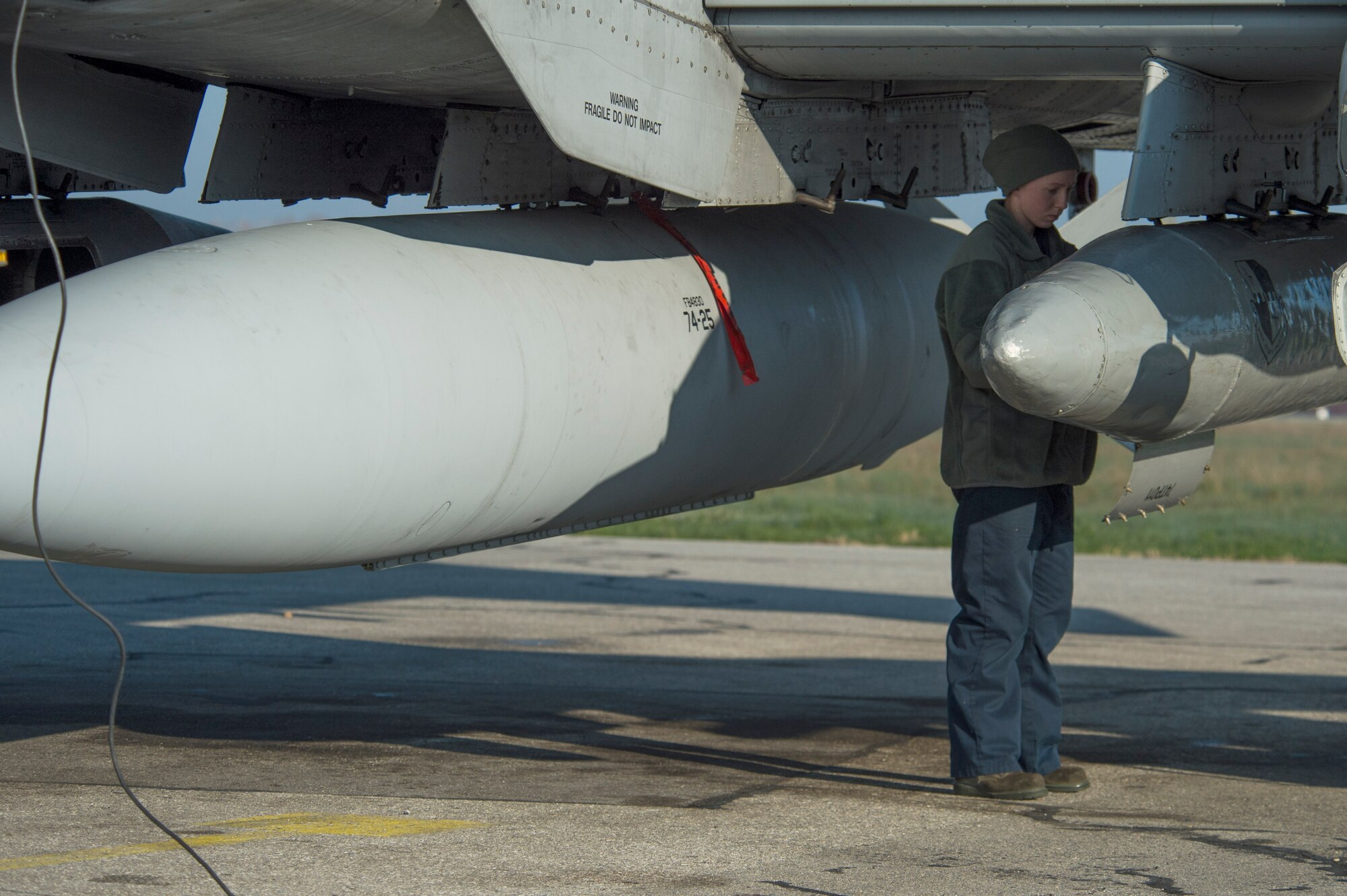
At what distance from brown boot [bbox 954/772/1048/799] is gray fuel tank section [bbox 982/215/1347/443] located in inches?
47.5

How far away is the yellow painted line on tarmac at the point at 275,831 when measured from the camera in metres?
4.27

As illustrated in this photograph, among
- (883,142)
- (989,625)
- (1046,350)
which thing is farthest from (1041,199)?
(989,625)

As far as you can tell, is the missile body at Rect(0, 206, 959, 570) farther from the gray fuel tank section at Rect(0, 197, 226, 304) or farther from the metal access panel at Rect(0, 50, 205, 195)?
the gray fuel tank section at Rect(0, 197, 226, 304)

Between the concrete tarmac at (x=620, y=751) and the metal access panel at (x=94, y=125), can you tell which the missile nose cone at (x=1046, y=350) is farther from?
the metal access panel at (x=94, y=125)

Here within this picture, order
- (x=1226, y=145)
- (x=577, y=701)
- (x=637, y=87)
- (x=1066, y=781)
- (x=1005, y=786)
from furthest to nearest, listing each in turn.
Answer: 1. (x=577, y=701)
2. (x=1066, y=781)
3. (x=1226, y=145)
4. (x=1005, y=786)
5. (x=637, y=87)

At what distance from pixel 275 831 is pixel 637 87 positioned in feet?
8.26

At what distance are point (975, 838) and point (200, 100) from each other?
381cm

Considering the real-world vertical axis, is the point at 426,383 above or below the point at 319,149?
below

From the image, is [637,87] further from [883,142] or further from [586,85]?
[883,142]

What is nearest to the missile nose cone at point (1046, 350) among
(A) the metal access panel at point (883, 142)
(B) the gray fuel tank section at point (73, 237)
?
(A) the metal access panel at point (883, 142)

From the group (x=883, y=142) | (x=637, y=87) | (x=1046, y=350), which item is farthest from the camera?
(x=883, y=142)

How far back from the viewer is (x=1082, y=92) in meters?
7.27

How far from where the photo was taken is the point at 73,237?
611 centimetres

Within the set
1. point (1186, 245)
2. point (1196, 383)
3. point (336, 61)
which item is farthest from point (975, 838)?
point (336, 61)
